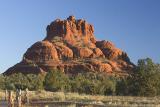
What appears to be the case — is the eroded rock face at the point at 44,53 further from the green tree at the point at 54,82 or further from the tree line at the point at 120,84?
the green tree at the point at 54,82

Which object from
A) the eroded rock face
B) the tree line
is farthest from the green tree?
the eroded rock face

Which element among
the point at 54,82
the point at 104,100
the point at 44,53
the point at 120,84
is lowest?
the point at 104,100

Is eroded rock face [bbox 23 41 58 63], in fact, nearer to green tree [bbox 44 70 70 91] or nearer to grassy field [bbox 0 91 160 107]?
green tree [bbox 44 70 70 91]

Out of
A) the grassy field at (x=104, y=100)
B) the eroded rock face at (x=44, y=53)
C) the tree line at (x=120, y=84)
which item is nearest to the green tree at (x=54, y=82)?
the tree line at (x=120, y=84)

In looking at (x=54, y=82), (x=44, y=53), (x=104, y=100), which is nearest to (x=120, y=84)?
(x=54, y=82)

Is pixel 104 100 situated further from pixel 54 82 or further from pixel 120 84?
pixel 54 82

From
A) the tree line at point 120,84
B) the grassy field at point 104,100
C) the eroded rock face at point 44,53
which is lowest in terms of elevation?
the grassy field at point 104,100

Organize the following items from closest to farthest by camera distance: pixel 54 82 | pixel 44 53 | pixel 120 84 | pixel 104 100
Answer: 1. pixel 104 100
2. pixel 120 84
3. pixel 54 82
4. pixel 44 53

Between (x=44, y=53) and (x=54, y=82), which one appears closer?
(x=54, y=82)

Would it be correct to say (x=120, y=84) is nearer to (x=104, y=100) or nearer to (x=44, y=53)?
(x=104, y=100)

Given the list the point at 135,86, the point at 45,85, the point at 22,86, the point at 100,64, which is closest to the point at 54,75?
the point at 45,85

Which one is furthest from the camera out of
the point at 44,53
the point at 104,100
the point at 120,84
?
the point at 44,53

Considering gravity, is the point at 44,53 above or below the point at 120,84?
above

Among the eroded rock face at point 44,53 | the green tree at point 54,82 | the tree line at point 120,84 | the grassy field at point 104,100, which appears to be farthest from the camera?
the eroded rock face at point 44,53
